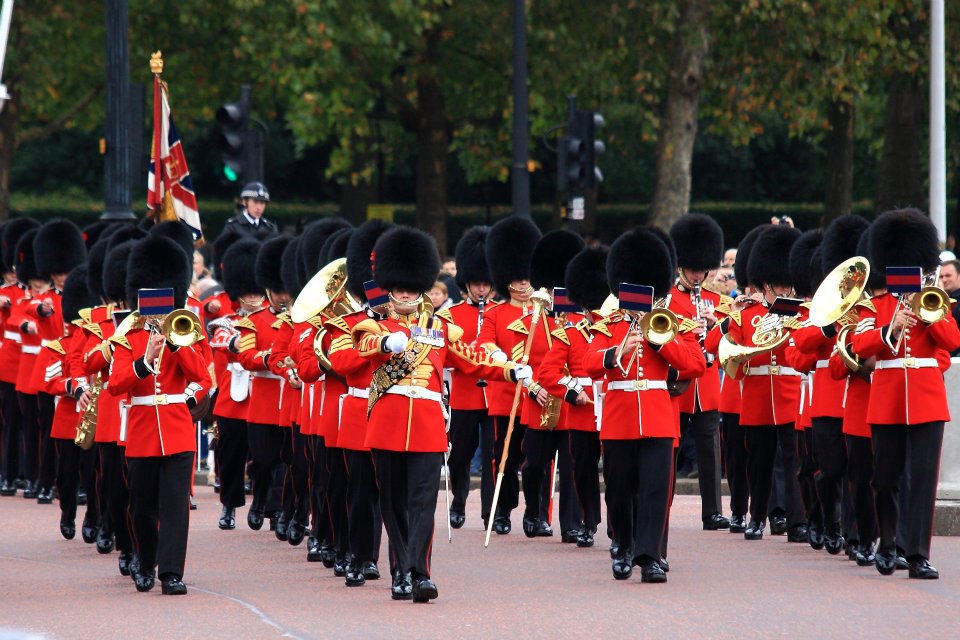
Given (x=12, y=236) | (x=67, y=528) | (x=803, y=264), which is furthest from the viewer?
(x=12, y=236)

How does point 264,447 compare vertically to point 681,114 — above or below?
below

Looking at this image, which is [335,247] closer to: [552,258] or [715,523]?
[552,258]

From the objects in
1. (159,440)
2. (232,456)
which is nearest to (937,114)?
(232,456)

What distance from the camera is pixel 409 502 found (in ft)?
29.2

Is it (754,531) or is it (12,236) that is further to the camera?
(12,236)

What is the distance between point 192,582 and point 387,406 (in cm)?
164

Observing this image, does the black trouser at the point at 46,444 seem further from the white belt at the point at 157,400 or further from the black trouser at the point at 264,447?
the white belt at the point at 157,400

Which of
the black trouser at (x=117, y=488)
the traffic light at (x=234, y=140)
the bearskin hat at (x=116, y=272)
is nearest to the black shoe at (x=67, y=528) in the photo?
the black trouser at (x=117, y=488)

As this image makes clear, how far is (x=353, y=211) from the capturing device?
33.1 meters

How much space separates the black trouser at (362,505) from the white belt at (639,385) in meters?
1.27

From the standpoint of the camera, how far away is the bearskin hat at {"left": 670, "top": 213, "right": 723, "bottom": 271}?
12195 mm

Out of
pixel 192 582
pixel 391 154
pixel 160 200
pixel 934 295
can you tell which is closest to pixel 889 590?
pixel 934 295

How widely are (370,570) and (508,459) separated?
2758mm

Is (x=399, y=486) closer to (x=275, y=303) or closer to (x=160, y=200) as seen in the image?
(x=275, y=303)
